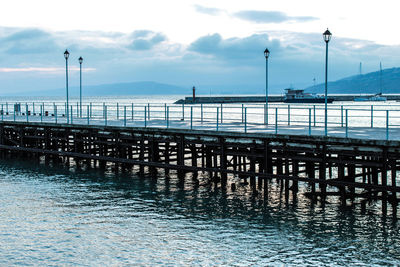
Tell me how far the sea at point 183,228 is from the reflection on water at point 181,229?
0.09ft

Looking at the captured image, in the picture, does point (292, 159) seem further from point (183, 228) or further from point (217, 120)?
point (183, 228)

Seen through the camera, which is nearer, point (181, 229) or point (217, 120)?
point (181, 229)

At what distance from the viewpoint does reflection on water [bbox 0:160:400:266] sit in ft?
46.9

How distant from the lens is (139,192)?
74.2 feet

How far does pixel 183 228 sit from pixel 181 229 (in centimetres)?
12

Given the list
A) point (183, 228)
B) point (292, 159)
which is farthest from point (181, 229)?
point (292, 159)

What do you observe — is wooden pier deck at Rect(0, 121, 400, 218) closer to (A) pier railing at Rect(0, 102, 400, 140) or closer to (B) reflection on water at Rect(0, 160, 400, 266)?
(A) pier railing at Rect(0, 102, 400, 140)

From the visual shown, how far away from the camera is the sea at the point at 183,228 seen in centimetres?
1423

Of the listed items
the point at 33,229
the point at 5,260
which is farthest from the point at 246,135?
the point at 5,260

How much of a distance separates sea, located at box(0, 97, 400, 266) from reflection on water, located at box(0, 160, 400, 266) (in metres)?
0.03

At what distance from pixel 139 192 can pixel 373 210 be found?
30.9ft

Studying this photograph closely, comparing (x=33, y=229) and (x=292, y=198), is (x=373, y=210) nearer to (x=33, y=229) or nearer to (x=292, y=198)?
(x=292, y=198)

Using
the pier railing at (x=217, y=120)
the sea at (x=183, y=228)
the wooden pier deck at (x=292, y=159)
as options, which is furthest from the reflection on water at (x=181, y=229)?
the pier railing at (x=217, y=120)

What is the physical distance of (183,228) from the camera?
16906mm
